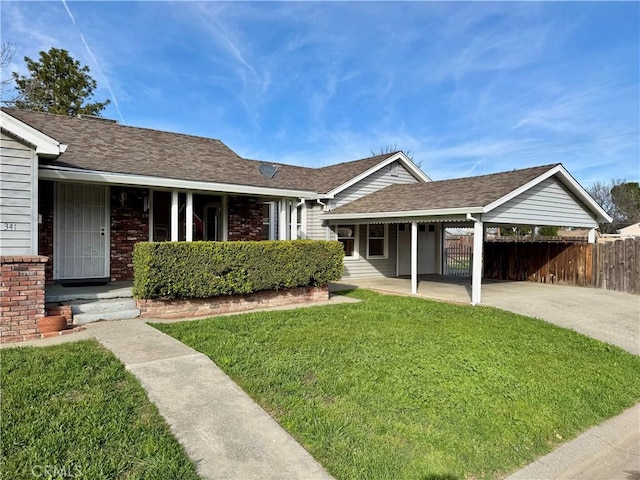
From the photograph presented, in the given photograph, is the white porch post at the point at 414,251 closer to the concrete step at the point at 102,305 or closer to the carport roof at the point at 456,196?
the carport roof at the point at 456,196

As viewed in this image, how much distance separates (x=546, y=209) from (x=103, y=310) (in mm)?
11820

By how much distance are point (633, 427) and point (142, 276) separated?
7.39 m

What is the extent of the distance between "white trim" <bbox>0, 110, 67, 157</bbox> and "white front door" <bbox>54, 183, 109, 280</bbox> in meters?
2.86

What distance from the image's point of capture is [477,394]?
15.2 ft

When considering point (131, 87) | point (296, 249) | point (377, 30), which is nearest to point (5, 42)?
point (131, 87)

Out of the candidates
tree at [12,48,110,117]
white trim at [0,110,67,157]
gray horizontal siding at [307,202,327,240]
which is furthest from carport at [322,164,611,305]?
tree at [12,48,110,117]

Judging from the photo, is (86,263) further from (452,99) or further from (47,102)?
(47,102)

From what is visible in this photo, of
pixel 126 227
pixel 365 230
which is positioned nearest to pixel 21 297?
pixel 126 227

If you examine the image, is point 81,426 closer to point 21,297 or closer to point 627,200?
point 21,297

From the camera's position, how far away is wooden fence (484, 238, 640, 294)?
12.3 m

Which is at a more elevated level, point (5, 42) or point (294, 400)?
point (5, 42)

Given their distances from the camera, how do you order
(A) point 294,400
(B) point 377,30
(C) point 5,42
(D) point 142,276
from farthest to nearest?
1. (C) point 5,42
2. (B) point 377,30
3. (D) point 142,276
4. (A) point 294,400

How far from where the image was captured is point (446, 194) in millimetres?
11867

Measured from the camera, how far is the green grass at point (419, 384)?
345cm
